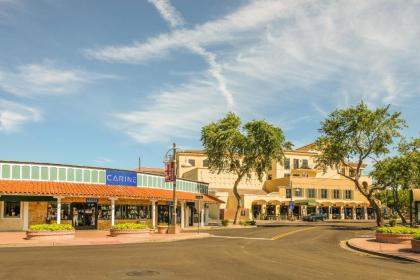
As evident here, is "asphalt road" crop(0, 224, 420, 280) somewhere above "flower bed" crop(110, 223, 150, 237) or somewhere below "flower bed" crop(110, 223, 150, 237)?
above

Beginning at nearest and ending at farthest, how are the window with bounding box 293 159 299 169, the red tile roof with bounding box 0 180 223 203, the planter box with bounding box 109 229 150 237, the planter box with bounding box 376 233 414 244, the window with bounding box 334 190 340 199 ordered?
the planter box with bounding box 376 233 414 244
the planter box with bounding box 109 229 150 237
the red tile roof with bounding box 0 180 223 203
the window with bounding box 334 190 340 199
the window with bounding box 293 159 299 169

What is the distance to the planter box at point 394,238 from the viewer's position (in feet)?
88.1

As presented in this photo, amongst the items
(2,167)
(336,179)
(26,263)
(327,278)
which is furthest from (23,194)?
(336,179)

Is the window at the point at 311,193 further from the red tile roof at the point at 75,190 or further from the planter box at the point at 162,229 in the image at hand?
the planter box at the point at 162,229

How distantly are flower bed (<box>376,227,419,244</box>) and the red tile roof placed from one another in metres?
21.6

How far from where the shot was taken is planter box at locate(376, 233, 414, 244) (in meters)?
26.9

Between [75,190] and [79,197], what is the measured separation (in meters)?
0.67

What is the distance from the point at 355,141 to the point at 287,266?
38.5m

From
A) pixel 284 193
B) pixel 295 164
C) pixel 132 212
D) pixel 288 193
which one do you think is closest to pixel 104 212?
pixel 132 212

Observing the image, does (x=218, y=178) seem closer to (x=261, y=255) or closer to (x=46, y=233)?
(x=46, y=233)

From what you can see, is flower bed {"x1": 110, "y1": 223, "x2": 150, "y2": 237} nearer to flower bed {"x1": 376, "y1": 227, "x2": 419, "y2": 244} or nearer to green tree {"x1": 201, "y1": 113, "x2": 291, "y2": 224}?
flower bed {"x1": 376, "y1": 227, "x2": 419, "y2": 244}

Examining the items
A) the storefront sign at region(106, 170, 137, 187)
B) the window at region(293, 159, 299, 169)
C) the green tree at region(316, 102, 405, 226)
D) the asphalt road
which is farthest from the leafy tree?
the window at region(293, 159, 299, 169)

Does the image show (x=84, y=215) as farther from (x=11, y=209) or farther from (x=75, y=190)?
(x=11, y=209)

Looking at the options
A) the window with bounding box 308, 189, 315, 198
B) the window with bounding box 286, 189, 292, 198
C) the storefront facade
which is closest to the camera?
Answer: the storefront facade
